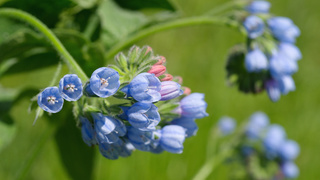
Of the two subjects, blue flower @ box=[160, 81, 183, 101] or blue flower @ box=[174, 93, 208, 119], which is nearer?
blue flower @ box=[160, 81, 183, 101]

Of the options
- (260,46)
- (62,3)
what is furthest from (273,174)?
(62,3)

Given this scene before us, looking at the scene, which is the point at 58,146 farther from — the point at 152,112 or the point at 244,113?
the point at 244,113

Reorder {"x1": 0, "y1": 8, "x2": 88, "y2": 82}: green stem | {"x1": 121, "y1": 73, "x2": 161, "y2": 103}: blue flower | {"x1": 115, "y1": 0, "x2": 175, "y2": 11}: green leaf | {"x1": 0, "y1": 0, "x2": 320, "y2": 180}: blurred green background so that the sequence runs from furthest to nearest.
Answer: {"x1": 0, "y1": 0, "x2": 320, "y2": 180}: blurred green background < {"x1": 115, "y1": 0, "x2": 175, "y2": 11}: green leaf < {"x1": 0, "y1": 8, "x2": 88, "y2": 82}: green stem < {"x1": 121, "y1": 73, "x2": 161, "y2": 103}: blue flower

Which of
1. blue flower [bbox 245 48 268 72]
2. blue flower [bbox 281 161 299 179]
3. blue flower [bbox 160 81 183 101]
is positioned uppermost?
blue flower [bbox 245 48 268 72]

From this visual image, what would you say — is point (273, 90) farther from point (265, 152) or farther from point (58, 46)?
point (58, 46)

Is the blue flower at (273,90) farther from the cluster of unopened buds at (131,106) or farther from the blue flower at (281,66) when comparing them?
the cluster of unopened buds at (131,106)

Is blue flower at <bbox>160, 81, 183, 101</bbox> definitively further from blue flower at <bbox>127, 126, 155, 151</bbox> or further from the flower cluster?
the flower cluster

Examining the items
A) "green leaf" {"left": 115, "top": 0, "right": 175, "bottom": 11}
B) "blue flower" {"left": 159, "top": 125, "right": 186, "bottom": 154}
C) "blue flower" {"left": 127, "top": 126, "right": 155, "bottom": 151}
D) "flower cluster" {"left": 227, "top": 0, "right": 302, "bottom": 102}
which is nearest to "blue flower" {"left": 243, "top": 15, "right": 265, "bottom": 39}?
"flower cluster" {"left": 227, "top": 0, "right": 302, "bottom": 102}
